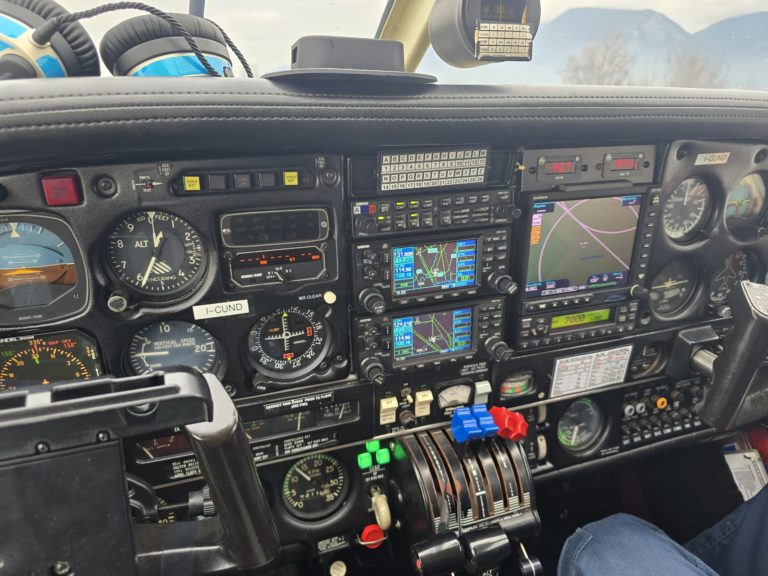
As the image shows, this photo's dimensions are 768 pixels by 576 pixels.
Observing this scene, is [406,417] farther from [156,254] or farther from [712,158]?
[712,158]

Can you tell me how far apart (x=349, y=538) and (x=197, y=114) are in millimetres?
1746

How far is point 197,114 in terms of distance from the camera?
120cm

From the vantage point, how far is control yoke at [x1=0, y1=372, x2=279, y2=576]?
2.38 feet

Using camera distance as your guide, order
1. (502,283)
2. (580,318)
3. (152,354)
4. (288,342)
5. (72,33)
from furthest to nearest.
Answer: (580,318), (502,283), (288,342), (152,354), (72,33)

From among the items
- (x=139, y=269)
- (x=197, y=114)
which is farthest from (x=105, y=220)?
(x=197, y=114)

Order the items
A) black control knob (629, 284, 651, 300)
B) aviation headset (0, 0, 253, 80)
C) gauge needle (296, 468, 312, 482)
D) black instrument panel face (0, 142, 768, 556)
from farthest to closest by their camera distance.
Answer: black control knob (629, 284, 651, 300) < gauge needle (296, 468, 312, 482) < black instrument panel face (0, 142, 768, 556) < aviation headset (0, 0, 253, 80)

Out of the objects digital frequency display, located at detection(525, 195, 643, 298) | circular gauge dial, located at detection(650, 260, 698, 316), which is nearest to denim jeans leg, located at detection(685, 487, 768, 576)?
circular gauge dial, located at detection(650, 260, 698, 316)

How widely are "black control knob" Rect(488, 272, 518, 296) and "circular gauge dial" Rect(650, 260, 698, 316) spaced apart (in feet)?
2.57

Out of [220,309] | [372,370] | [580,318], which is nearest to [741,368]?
[580,318]

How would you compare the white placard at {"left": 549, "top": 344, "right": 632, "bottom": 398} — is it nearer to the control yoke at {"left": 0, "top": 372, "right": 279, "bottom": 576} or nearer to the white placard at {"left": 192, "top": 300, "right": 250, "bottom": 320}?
the white placard at {"left": 192, "top": 300, "right": 250, "bottom": 320}

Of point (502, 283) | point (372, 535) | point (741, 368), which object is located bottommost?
point (372, 535)

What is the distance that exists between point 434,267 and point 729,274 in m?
1.57

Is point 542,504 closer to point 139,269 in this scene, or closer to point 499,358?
point 499,358

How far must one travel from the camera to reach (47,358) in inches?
58.8
